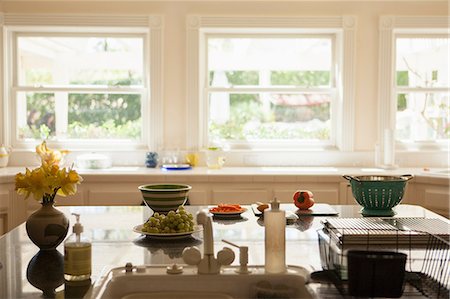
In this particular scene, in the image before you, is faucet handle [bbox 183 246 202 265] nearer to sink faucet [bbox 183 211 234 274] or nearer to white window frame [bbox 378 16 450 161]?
sink faucet [bbox 183 211 234 274]

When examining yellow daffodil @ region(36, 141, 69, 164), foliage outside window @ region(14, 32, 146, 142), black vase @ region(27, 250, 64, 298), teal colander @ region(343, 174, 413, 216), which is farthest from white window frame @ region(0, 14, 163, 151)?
black vase @ region(27, 250, 64, 298)

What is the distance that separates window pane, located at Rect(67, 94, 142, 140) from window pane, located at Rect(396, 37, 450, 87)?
228 centimetres

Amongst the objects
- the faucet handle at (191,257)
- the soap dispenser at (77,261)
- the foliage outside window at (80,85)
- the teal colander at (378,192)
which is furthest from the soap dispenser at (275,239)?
the foliage outside window at (80,85)

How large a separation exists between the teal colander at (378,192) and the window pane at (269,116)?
272 cm

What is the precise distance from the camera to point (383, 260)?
1.44m

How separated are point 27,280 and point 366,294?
873 mm

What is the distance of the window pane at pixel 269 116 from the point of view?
526 cm

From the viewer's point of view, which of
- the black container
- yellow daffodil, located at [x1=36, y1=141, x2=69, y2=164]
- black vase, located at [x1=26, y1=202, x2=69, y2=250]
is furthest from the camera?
yellow daffodil, located at [x1=36, y1=141, x2=69, y2=164]

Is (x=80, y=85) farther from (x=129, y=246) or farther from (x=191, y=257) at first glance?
(x=191, y=257)

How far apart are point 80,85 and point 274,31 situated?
1712mm

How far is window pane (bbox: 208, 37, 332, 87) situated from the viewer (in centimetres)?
524

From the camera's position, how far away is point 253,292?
1.63m

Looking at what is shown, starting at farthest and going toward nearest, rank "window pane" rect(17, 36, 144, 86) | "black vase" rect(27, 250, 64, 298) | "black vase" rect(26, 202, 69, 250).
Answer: "window pane" rect(17, 36, 144, 86)
"black vase" rect(26, 202, 69, 250)
"black vase" rect(27, 250, 64, 298)

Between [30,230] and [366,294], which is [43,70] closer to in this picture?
[30,230]
